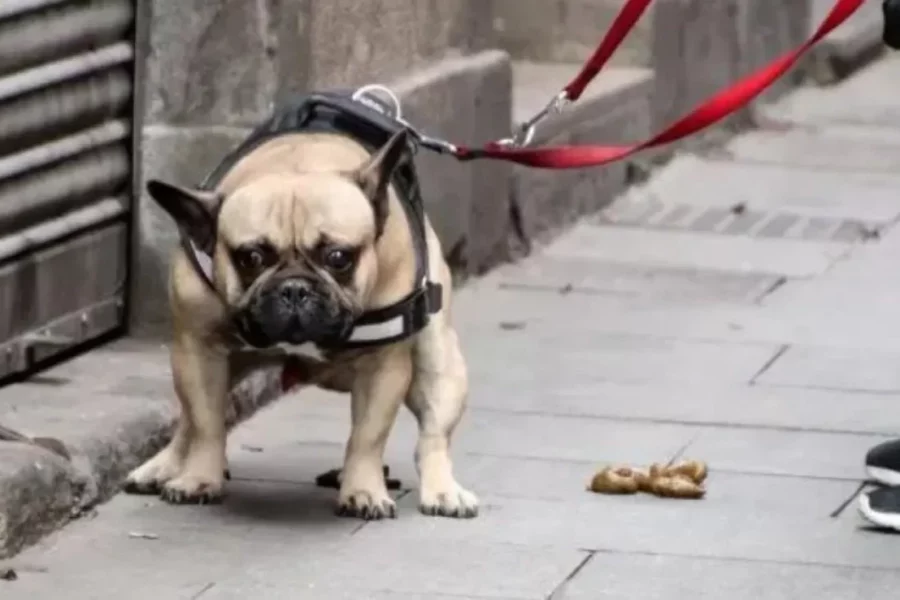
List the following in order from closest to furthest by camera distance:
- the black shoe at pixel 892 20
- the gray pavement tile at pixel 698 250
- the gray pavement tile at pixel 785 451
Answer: the black shoe at pixel 892 20, the gray pavement tile at pixel 785 451, the gray pavement tile at pixel 698 250

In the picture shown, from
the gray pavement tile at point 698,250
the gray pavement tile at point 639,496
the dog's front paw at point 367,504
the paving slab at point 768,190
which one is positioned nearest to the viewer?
the dog's front paw at point 367,504

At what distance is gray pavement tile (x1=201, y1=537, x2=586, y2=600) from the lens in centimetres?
523

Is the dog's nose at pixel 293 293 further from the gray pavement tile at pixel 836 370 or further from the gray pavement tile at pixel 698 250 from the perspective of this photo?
the gray pavement tile at pixel 698 250

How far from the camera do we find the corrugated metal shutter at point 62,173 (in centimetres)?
657

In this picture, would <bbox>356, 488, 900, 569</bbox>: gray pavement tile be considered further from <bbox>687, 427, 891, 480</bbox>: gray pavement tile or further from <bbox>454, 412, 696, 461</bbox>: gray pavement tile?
<bbox>454, 412, 696, 461</bbox>: gray pavement tile

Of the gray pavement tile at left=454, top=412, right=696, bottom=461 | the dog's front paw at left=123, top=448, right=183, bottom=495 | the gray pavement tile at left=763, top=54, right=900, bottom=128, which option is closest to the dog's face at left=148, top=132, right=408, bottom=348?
the dog's front paw at left=123, top=448, right=183, bottom=495

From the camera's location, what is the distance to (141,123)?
23.8ft

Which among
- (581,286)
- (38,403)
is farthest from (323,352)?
(581,286)

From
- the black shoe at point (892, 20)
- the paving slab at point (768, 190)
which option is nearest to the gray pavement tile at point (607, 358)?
the black shoe at point (892, 20)

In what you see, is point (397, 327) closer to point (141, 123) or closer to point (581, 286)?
point (141, 123)

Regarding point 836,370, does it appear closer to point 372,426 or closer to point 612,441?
point 612,441

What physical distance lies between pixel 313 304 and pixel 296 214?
23 centimetres

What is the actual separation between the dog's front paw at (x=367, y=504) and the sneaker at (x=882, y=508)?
1.10m

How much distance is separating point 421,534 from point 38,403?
1229mm
